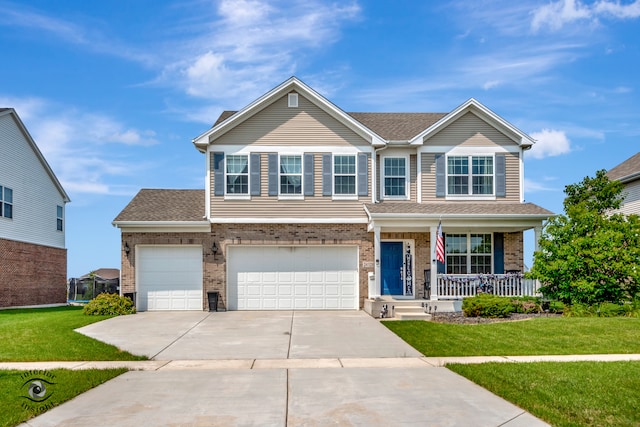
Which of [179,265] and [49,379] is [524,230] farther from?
[49,379]

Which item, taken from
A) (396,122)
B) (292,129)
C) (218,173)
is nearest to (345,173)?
(292,129)

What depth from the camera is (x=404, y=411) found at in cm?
754

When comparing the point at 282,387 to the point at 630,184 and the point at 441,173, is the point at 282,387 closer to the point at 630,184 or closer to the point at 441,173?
the point at 441,173

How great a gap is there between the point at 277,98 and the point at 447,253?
8.88 m

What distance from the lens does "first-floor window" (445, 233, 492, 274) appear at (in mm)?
22328

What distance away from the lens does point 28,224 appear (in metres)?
29.1

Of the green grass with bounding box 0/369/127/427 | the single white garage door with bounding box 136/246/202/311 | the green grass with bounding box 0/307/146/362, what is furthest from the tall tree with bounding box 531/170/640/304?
the green grass with bounding box 0/369/127/427

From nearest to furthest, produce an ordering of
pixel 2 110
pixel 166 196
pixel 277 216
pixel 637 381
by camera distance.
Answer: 1. pixel 637 381
2. pixel 277 216
3. pixel 166 196
4. pixel 2 110

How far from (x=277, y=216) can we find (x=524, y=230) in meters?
9.62

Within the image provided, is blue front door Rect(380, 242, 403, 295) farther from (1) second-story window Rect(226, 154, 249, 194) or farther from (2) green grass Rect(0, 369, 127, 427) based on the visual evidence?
(2) green grass Rect(0, 369, 127, 427)

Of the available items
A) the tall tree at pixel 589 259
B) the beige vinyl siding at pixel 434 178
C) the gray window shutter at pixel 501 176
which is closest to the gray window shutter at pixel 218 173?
the beige vinyl siding at pixel 434 178

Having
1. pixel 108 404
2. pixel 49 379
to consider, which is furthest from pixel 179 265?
pixel 108 404

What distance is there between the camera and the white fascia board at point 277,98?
21344 mm
